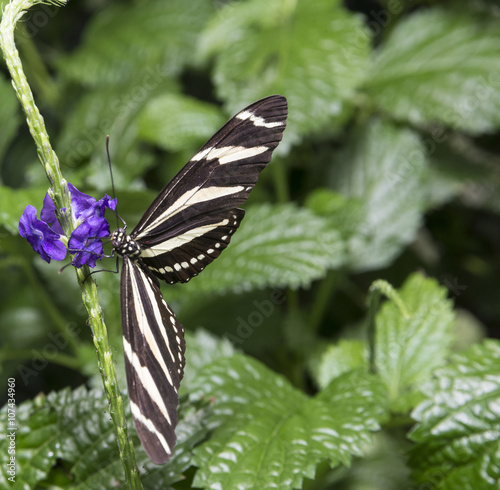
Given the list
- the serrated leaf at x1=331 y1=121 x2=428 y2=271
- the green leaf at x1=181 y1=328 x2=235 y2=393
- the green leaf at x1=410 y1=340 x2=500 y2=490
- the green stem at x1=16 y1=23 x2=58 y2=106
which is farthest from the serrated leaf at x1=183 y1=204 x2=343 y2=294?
the green stem at x1=16 y1=23 x2=58 y2=106

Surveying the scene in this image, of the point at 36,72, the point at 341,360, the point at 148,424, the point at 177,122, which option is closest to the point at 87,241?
the point at 148,424

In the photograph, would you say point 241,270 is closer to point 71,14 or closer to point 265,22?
point 265,22

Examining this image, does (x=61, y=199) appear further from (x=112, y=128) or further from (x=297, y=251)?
(x=112, y=128)

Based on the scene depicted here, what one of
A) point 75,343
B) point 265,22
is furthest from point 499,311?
point 75,343

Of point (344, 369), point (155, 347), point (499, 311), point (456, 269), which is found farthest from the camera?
point (456, 269)

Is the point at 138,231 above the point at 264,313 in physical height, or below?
above

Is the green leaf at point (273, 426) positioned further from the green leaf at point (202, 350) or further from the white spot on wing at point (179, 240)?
the white spot on wing at point (179, 240)

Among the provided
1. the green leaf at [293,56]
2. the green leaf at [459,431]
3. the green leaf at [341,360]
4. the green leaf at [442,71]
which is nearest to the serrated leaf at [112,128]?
the green leaf at [293,56]
